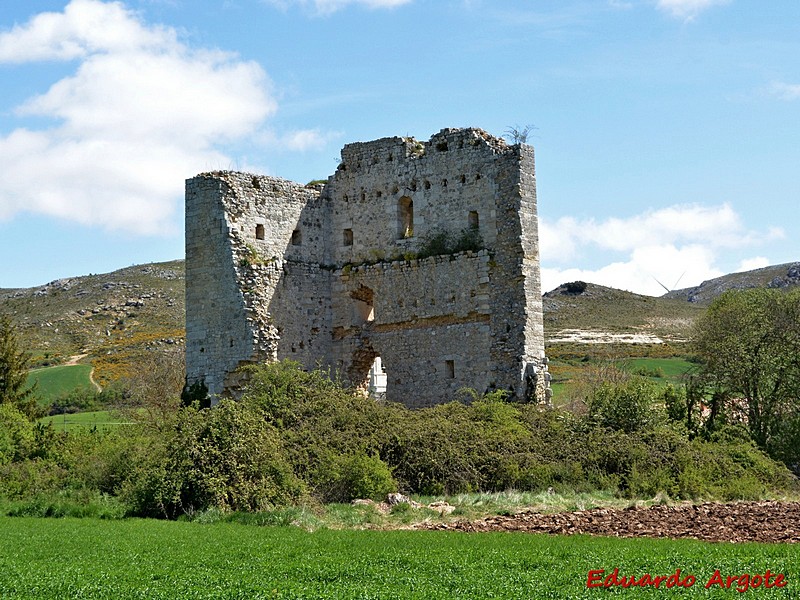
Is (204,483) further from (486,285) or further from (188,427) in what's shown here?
(486,285)

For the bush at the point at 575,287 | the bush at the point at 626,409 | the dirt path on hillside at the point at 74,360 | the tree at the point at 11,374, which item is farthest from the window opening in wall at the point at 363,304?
the bush at the point at 575,287

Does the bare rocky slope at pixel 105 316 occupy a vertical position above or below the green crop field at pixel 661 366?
Result: above

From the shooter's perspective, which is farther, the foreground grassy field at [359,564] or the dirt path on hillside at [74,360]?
the dirt path on hillside at [74,360]

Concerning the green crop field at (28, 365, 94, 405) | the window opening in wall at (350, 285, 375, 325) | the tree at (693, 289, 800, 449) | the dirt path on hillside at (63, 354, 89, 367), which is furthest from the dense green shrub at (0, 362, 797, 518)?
the dirt path on hillside at (63, 354, 89, 367)

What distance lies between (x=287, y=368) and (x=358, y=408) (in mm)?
1818

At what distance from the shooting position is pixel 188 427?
18.7 metres

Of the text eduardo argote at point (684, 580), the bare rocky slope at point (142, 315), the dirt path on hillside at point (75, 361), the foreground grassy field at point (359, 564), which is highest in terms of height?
the bare rocky slope at point (142, 315)

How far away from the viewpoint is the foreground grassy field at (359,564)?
10.6 metres

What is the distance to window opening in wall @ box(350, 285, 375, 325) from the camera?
24.8 meters

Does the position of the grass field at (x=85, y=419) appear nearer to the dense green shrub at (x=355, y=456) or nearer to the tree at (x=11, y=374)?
the tree at (x=11, y=374)

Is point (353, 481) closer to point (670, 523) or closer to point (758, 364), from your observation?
point (670, 523)

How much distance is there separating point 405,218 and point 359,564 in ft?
44.6

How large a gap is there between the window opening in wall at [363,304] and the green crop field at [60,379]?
24826 millimetres

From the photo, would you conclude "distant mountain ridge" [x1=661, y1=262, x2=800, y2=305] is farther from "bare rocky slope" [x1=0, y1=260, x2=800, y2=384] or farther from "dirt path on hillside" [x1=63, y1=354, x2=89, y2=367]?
"dirt path on hillside" [x1=63, y1=354, x2=89, y2=367]
